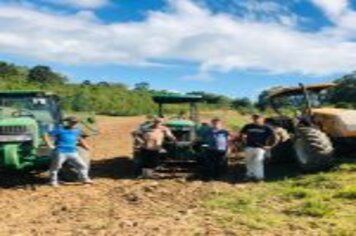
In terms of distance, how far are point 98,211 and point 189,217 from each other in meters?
1.31

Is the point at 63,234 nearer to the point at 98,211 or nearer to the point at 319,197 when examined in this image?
the point at 98,211

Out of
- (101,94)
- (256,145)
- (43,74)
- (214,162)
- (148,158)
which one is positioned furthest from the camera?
(43,74)

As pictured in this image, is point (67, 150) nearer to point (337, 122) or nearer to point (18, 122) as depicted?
point (18, 122)

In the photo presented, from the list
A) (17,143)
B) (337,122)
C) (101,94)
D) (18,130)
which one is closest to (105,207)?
(17,143)

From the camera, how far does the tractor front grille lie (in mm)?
14023

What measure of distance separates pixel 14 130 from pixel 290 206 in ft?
17.2

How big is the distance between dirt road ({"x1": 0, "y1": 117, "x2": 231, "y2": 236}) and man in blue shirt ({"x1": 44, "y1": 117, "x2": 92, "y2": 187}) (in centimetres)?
28

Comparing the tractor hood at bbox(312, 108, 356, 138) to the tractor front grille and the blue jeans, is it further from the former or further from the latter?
the tractor front grille

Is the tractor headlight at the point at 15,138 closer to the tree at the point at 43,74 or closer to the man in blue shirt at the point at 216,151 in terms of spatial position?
the man in blue shirt at the point at 216,151

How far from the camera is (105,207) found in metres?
11.4

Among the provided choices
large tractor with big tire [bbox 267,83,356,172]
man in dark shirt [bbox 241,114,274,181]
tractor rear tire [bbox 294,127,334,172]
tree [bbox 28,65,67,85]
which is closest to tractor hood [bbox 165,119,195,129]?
man in dark shirt [bbox 241,114,274,181]

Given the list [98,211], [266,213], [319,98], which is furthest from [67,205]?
[319,98]

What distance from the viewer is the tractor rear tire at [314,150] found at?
1437cm

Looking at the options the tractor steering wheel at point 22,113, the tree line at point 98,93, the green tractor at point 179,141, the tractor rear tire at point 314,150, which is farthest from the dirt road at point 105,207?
the tree line at point 98,93
